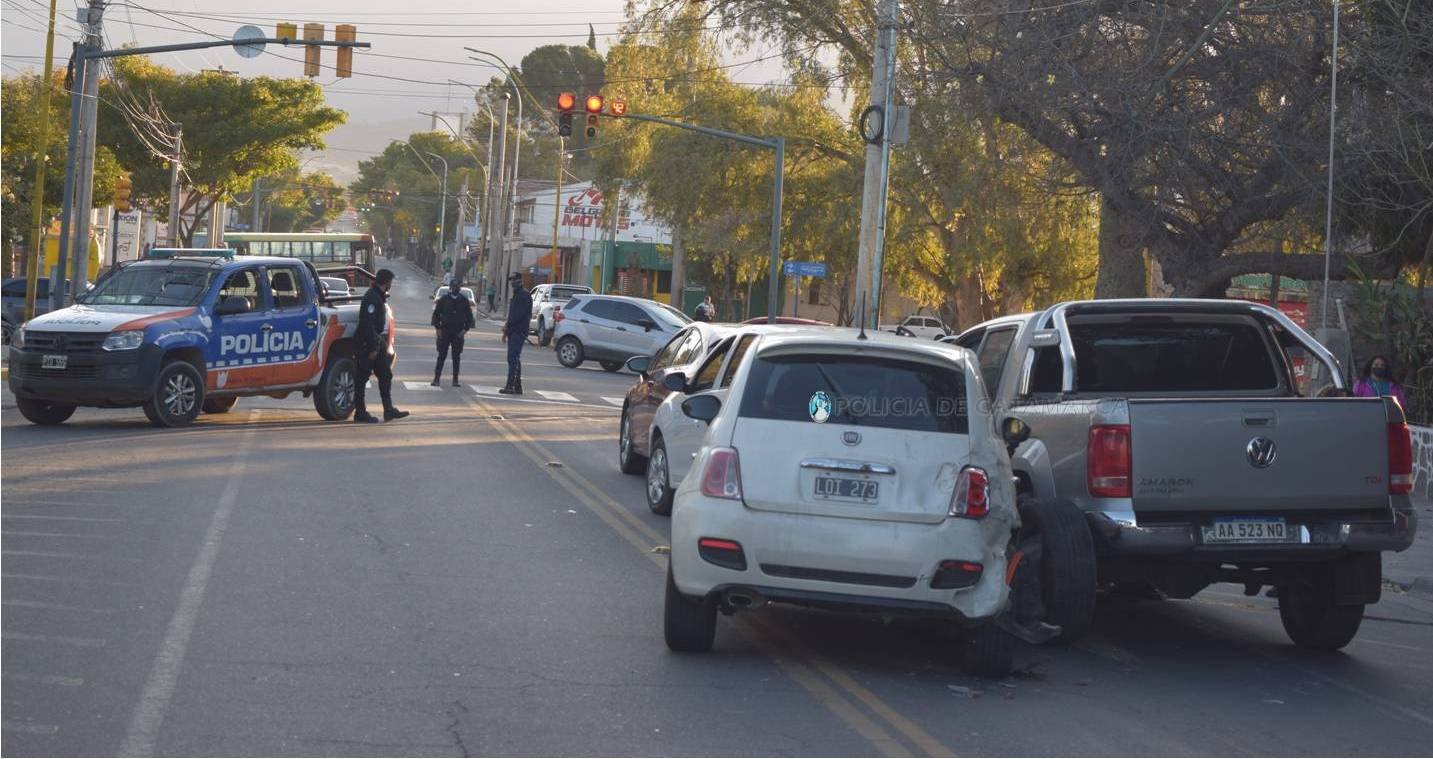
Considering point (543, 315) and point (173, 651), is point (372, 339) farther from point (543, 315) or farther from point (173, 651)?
point (543, 315)

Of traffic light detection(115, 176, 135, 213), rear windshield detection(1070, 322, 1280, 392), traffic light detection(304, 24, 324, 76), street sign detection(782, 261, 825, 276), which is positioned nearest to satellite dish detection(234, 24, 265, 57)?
traffic light detection(304, 24, 324, 76)

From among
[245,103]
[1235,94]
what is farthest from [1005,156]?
[245,103]

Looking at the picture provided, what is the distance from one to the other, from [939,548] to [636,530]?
504 cm

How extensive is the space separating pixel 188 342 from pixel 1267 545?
12785mm

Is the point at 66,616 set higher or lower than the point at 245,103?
lower

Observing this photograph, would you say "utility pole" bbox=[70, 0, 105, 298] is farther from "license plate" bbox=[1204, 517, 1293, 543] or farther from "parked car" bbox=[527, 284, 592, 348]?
"license plate" bbox=[1204, 517, 1293, 543]

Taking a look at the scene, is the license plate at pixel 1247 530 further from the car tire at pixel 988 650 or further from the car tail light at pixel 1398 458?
the car tire at pixel 988 650

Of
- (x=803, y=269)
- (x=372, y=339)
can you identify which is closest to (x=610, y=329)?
(x=803, y=269)

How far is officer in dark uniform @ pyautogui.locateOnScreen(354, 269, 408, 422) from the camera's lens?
19.4 meters

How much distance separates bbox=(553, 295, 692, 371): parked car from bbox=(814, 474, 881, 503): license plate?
29768 mm

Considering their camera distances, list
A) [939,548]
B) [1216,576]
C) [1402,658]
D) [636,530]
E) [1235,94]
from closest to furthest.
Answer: [939,548] → [1216,576] → [1402,658] → [636,530] → [1235,94]

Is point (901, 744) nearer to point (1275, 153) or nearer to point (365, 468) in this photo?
point (365, 468)

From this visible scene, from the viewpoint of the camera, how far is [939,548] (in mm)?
7566

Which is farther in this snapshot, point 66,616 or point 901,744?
point 66,616
